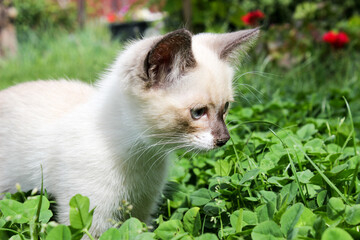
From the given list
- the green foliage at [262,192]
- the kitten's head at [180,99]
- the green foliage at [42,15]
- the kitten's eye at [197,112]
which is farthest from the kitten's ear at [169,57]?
the green foliage at [42,15]

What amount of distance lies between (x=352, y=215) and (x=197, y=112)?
69cm

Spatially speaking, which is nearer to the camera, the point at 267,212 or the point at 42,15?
the point at 267,212

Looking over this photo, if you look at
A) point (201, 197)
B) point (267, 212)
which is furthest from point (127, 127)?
point (267, 212)

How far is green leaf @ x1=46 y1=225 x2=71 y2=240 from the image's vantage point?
3.99 feet

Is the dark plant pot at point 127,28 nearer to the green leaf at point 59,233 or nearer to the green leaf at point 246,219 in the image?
the green leaf at point 246,219

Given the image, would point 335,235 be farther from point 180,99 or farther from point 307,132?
point 307,132

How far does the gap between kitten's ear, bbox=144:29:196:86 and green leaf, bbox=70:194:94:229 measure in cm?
55

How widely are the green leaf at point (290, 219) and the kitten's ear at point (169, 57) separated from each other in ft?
2.36

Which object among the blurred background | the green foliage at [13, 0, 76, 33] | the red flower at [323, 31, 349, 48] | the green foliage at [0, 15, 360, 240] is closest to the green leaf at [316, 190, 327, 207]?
the green foliage at [0, 15, 360, 240]

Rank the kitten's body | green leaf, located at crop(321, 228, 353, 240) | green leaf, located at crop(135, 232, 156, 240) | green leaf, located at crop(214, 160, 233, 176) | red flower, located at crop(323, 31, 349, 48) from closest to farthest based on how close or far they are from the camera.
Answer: green leaf, located at crop(321, 228, 353, 240) < green leaf, located at crop(135, 232, 156, 240) < the kitten's body < green leaf, located at crop(214, 160, 233, 176) < red flower, located at crop(323, 31, 349, 48)

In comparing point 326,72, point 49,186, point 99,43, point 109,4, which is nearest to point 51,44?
point 99,43

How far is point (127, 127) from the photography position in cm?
175

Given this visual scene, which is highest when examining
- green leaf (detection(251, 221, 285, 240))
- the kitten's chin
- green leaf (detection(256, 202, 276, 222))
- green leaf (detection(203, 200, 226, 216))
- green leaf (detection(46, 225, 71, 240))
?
the kitten's chin

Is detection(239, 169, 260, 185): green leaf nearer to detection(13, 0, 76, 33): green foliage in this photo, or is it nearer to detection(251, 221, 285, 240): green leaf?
detection(251, 221, 285, 240): green leaf
